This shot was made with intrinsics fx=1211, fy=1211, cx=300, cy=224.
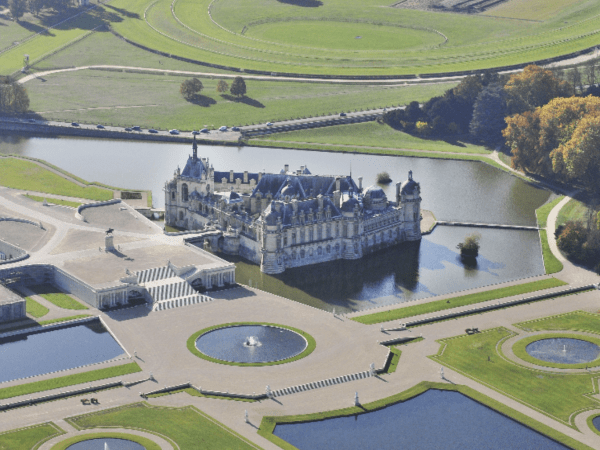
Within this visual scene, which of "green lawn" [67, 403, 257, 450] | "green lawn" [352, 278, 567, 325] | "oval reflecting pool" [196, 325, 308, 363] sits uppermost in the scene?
"green lawn" [352, 278, 567, 325]

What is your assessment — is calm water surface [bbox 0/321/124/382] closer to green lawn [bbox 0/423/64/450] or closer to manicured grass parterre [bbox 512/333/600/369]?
green lawn [bbox 0/423/64/450]

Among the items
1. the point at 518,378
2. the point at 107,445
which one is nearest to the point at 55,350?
the point at 107,445

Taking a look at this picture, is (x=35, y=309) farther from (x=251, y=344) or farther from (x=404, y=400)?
(x=404, y=400)

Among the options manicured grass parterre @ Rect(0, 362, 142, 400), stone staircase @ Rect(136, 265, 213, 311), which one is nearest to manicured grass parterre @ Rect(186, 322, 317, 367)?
manicured grass parterre @ Rect(0, 362, 142, 400)

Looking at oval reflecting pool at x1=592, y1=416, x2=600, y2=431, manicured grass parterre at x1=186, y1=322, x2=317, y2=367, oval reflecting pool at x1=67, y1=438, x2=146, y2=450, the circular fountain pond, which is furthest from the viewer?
the circular fountain pond

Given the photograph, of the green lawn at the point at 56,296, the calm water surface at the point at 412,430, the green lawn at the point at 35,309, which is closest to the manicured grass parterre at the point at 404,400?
the calm water surface at the point at 412,430

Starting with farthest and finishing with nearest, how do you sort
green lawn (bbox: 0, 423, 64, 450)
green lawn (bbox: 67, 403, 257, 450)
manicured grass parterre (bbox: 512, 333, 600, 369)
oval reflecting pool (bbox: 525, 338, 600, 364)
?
oval reflecting pool (bbox: 525, 338, 600, 364) → manicured grass parterre (bbox: 512, 333, 600, 369) → green lawn (bbox: 67, 403, 257, 450) → green lawn (bbox: 0, 423, 64, 450)

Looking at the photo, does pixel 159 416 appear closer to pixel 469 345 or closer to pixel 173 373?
pixel 173 373

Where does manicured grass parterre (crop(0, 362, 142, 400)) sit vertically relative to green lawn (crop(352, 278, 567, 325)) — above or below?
below

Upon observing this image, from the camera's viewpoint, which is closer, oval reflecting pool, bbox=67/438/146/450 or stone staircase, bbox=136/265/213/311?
oval reflecting pool, bbox=67/438/146/450
